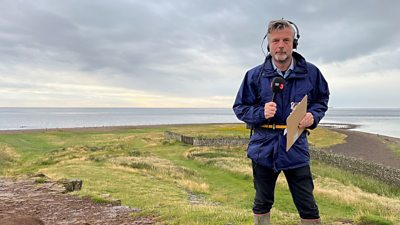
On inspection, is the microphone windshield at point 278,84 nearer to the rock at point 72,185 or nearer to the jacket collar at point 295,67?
the jacket collar at point 295,67

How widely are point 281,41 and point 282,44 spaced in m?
0.04

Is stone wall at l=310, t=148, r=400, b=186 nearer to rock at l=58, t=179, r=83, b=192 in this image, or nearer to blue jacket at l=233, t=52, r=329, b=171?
rock at l=58, t=179, r=83, b=192

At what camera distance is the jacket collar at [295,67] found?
13.2ft

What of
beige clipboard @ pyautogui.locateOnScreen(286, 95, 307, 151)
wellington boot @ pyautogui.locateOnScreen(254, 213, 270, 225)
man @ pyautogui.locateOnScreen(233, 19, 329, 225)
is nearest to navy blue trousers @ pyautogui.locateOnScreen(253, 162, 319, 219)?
man @ pyautogui.locateOnScreen(233, 19, 329, 225)

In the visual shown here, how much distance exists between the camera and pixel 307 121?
12.7 feet

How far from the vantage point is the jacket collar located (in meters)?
4.02

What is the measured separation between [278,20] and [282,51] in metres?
0.36

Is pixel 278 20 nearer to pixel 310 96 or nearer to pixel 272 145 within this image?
pixel 310 96

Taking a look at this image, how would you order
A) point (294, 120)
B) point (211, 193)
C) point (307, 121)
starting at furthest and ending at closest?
point (211, 193), point (307, 121), point (294, 120)

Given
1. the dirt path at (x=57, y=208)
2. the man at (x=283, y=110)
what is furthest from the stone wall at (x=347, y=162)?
the man at (x=283, y=110)

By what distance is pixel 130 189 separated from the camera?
1370 centimetres

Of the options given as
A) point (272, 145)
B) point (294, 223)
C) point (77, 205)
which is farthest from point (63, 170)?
point (272, 145)

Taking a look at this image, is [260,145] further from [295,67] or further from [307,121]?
[295,67]

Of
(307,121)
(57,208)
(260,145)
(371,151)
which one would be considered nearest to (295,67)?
(307,121)
